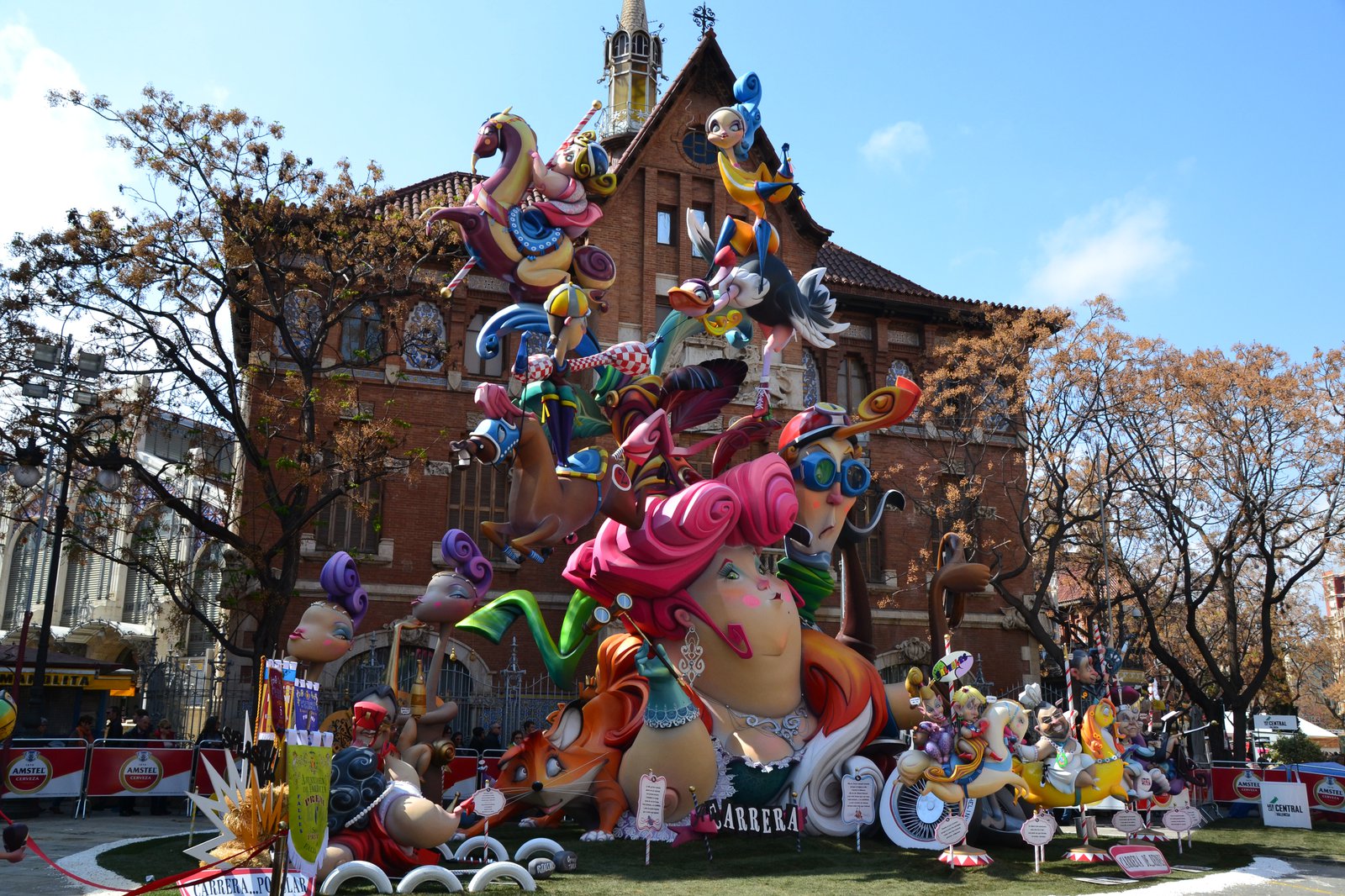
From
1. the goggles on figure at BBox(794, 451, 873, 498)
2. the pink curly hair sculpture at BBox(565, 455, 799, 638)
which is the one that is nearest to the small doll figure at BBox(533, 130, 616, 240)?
the pink curly hair sculpture at BBox(565, 455, 799, 638)

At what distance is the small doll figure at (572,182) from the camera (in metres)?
13.6

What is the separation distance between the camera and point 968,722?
1134cm

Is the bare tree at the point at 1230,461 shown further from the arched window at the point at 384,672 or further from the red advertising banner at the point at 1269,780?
the arched window at the point at 384,672

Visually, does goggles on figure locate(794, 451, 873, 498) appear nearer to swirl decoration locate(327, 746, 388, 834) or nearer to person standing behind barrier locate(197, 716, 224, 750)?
swirl decoration locate(327, 746, 388, 834)

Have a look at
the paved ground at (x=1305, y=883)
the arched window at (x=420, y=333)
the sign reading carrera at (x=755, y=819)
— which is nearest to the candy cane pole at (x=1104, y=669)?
the paved ground at (x=1305, y=883)

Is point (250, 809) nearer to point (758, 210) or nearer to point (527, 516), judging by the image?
Result: point (527, 516)

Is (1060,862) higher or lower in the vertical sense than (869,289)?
lower

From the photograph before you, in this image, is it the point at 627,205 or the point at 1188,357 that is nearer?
the point at 1188,357

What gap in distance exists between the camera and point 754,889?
31.8ft

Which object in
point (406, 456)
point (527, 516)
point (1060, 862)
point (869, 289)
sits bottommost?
point (1060, 862)

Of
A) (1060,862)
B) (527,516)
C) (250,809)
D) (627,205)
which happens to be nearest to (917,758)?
(1060,862)

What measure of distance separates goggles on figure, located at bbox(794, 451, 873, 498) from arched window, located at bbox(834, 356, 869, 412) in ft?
44.3

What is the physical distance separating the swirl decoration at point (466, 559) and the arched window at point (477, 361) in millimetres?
12451

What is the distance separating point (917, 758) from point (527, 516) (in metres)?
4.93
